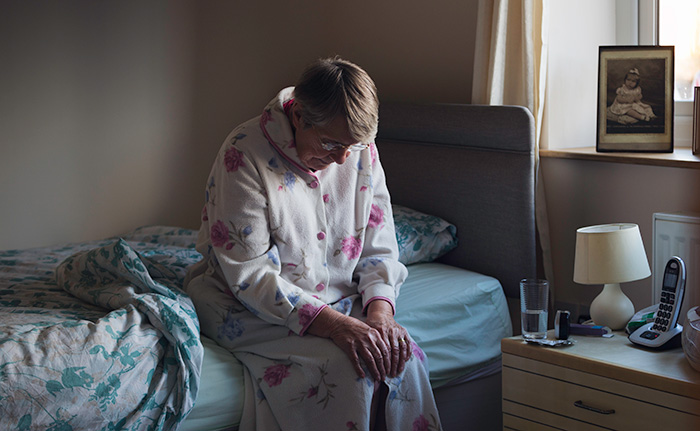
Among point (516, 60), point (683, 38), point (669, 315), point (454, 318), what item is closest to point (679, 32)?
point (683, 38)

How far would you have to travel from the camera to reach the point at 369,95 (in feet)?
5.47

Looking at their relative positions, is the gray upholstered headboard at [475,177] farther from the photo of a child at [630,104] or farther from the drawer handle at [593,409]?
the drawer handle at [593,409]

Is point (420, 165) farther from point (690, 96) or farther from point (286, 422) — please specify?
point (286, 422)

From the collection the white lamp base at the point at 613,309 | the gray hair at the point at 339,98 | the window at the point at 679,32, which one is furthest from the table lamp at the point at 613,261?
the window at the point at 679,32

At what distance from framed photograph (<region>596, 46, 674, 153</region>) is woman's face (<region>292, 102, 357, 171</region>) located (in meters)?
0.88

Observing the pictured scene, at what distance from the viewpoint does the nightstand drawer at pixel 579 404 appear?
1.53 meters

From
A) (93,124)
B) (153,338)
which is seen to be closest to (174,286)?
(153,338)

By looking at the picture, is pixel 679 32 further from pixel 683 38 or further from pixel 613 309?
pixel 613 309

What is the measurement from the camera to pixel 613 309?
185 centimetres

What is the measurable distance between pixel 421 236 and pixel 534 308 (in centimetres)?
60

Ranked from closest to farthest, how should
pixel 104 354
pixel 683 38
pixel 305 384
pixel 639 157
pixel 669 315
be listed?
pixel 104 354 < pixel 305 384 < pixel 669 315 < pixel 639 157 < pixel 683 38

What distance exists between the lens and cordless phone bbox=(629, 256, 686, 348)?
169 centimetres

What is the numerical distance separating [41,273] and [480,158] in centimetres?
138

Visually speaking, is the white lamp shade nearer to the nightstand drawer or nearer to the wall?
the nightstand drawer
